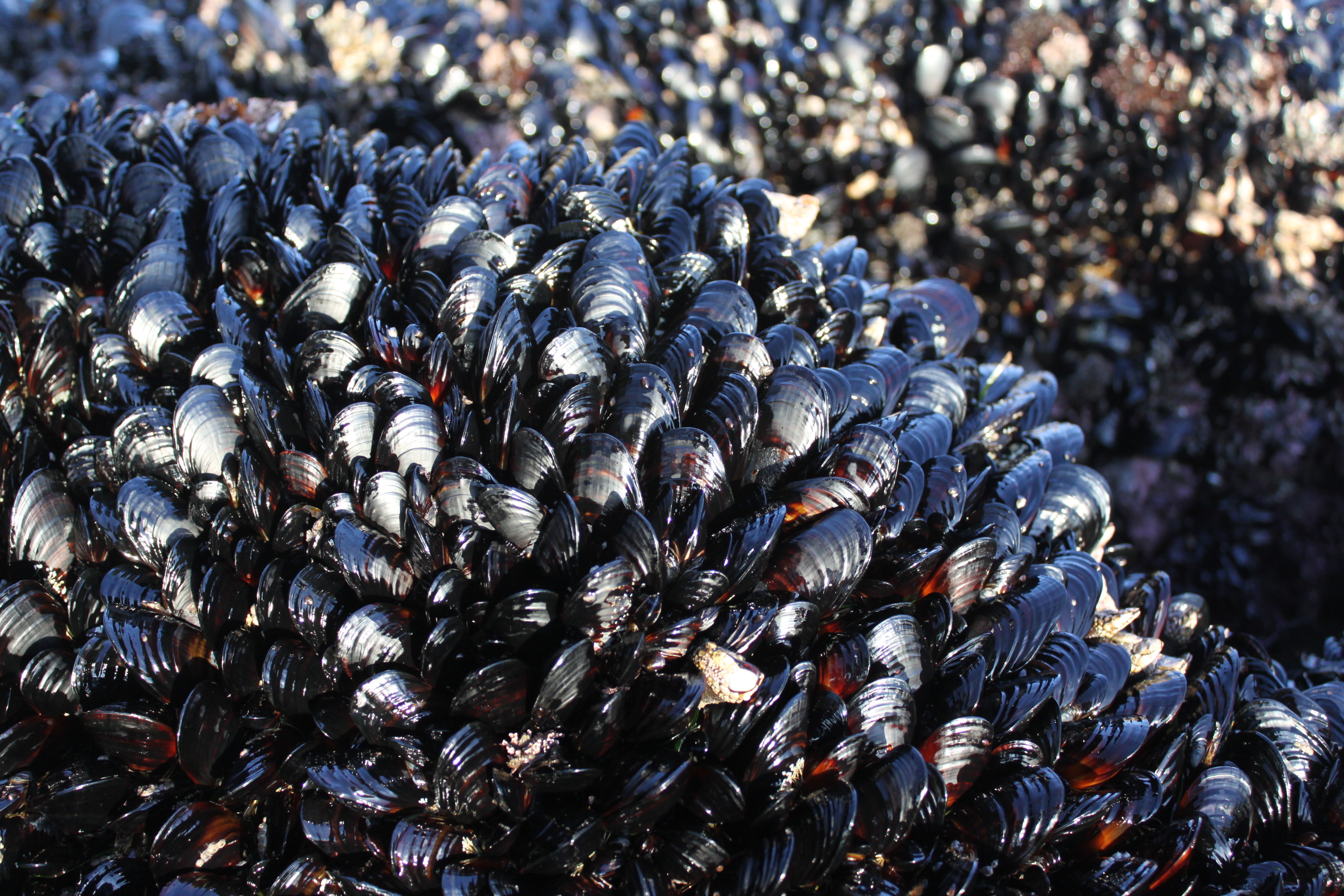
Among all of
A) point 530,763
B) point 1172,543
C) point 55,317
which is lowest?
point 1172,543

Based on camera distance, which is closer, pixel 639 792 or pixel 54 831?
pixel 639 792

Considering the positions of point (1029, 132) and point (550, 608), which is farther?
point (1029, 132)

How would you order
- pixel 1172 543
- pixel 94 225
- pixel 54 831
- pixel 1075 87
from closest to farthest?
1. pixel 54 831
2. pixel 94 225
3. pixel 1172 543
4. pixel 1075 87

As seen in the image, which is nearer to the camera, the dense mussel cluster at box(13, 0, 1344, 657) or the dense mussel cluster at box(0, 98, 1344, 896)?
the dense mussel cluster at box(0, 98, 1344, 896)

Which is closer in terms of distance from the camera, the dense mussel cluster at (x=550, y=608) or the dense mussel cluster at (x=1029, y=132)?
the dense mussel cluster at (x=550, y=608)

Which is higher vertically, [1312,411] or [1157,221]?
[1157,221]

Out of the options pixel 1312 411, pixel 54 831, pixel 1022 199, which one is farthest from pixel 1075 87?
pixel 54 831

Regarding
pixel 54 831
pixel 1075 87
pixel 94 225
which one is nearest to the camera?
pixel 54 831

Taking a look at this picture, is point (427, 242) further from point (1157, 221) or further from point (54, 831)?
point (1157, 221)
